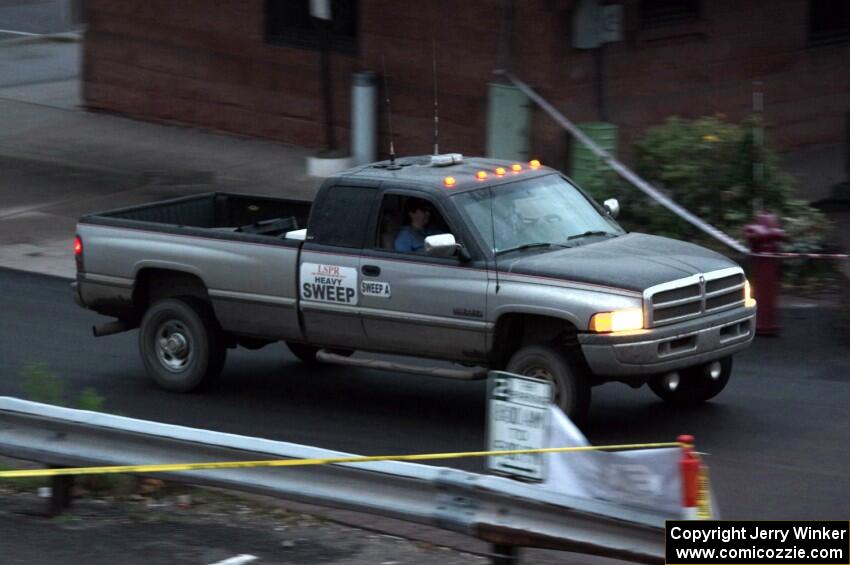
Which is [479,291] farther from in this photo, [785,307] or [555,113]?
[555,113]

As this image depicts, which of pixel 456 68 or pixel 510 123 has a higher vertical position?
pixel 456 68

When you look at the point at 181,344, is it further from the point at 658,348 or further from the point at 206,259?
the point at 658,348

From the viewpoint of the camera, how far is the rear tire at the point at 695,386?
10422mm

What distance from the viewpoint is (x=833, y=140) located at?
2217 centimetres

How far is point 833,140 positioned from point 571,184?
1234 centimetres

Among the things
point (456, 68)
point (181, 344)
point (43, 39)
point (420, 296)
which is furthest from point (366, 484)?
point (43, 39)

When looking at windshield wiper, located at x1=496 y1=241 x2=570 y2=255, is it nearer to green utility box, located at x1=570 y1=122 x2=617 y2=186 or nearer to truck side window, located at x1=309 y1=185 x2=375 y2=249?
truck side window, located at x1=309 y1=185 x2=375 y2=249

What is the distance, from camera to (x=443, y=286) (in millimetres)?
9992

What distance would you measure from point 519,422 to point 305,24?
49.7 ft

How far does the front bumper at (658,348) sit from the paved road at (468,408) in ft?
1.98

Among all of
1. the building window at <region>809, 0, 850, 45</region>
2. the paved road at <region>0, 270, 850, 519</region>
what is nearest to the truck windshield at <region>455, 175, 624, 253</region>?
the paved road at <region>0, 270, 850, 519</region>

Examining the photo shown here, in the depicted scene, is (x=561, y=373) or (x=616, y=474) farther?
(x=561, y=373)

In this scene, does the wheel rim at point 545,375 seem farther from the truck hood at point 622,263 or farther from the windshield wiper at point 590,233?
the windshield wiper at point 590,233

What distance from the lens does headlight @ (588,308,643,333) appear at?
9344mm
